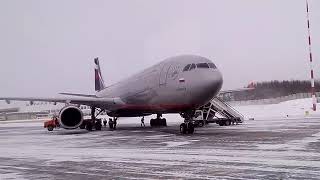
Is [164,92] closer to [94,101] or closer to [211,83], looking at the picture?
[211,83]

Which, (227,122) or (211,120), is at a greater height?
(211,120)

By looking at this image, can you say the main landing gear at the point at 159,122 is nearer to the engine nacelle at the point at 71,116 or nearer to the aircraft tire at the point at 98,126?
the aircraft tire at the point at 98,126

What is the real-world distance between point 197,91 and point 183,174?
32.0 ft

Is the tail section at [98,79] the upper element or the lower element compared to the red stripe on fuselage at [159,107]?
upper

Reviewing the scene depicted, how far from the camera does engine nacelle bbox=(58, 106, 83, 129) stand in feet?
78.6

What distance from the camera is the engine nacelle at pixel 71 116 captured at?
24.0 metres

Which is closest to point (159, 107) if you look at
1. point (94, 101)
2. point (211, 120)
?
point (94, 101)

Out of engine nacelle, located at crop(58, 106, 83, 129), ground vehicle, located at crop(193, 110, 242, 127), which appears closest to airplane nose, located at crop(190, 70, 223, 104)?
ground vehicle, located at crop(193, 110, 242, 127)

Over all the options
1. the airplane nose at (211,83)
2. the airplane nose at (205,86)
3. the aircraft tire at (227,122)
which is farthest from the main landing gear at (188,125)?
the aircraft tire at (227,122)

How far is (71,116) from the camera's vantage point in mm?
24500

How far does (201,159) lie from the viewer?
30.8 ft

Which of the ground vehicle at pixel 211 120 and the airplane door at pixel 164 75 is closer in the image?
the airplane door at pixel 164 75

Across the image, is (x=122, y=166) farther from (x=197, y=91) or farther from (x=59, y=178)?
(x=197, y=91)

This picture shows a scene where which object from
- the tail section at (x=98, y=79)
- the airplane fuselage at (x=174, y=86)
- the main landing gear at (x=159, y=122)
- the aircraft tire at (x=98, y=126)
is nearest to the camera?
the airplane fuselage at (x=174, y=86)
